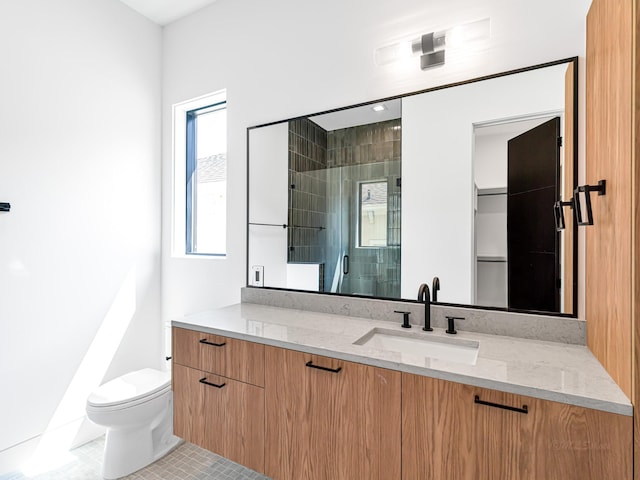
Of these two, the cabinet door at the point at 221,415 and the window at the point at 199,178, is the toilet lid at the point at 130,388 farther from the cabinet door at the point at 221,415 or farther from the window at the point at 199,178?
the window at the point at 199,178

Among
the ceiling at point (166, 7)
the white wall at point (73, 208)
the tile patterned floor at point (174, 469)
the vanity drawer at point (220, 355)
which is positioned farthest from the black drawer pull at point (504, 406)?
the ceiling at point (166, 7)

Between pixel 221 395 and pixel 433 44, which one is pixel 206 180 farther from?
pixel 433 44

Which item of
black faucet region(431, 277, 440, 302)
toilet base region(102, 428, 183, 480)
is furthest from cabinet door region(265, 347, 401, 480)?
toilet base region(102, 428, 183, 480)

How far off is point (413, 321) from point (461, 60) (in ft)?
3.93

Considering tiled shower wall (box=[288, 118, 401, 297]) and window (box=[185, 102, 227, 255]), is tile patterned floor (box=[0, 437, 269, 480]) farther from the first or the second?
window (box=[185, 102, 227, 255])

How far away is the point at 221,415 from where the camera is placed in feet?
5.04

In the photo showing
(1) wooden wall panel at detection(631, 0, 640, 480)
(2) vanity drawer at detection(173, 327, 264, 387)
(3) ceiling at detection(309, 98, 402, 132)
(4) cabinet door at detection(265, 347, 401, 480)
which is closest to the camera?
(1) wooden wall panel at detection(631, 0, 640, 480)

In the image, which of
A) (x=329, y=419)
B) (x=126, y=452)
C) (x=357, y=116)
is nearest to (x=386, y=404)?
(x=329, y=419)

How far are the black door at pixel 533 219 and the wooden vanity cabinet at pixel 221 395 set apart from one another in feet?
3.64

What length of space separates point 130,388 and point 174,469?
502 mm

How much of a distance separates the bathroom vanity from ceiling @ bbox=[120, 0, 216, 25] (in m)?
2.11

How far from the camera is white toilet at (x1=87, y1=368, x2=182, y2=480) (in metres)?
1.79

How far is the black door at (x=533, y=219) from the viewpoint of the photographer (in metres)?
1.39

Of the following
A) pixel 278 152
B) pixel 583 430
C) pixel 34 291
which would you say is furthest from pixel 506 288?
pixel 34 291
